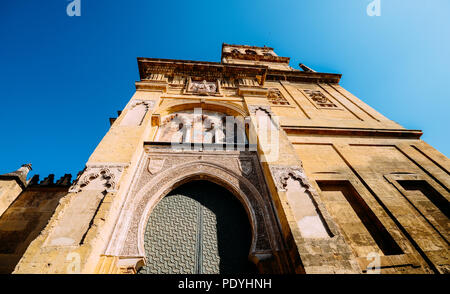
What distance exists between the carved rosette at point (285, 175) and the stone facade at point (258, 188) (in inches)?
1.2

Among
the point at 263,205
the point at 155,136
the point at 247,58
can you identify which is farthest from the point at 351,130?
the point at 247,58

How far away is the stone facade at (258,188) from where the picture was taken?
2.96 metres

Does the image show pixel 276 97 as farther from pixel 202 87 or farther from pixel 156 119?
pixel 156 119

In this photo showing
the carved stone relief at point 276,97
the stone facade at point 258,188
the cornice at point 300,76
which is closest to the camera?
the stone facade at point 258,188

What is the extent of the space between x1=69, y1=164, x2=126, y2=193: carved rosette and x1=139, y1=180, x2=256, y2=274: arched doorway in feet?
3.28

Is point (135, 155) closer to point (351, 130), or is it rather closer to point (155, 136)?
point (155, 136)

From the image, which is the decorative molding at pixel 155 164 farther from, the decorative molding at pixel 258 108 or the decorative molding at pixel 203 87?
the decorative molding at pixel 203 87

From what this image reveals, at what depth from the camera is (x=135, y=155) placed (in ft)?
13.8

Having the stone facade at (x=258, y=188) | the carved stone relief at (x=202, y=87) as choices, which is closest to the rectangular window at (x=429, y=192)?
the stone facade at (x=258, y=188)

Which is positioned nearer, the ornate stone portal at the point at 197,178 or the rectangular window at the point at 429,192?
the ornate stone portal at the point at 197,178

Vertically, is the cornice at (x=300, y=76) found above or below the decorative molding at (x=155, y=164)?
above

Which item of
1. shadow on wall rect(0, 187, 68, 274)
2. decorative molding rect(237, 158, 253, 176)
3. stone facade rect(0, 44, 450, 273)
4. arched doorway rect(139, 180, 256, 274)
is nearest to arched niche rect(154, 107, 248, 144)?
stone facade rect(0, 44, 450, 273)

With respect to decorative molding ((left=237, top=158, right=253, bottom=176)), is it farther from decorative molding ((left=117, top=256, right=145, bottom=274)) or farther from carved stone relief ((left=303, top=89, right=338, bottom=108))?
carved stone relief ((left=303, top=89, right=338, bottom=108))

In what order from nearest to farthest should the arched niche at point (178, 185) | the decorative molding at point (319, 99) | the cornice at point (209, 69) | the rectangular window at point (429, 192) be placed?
1. the arched niche at point (178, 185)
2. the rectangular window at point (429, 192)
3. the cornice at point (209, 69)
4. the decorative molding at point (319, 99)
